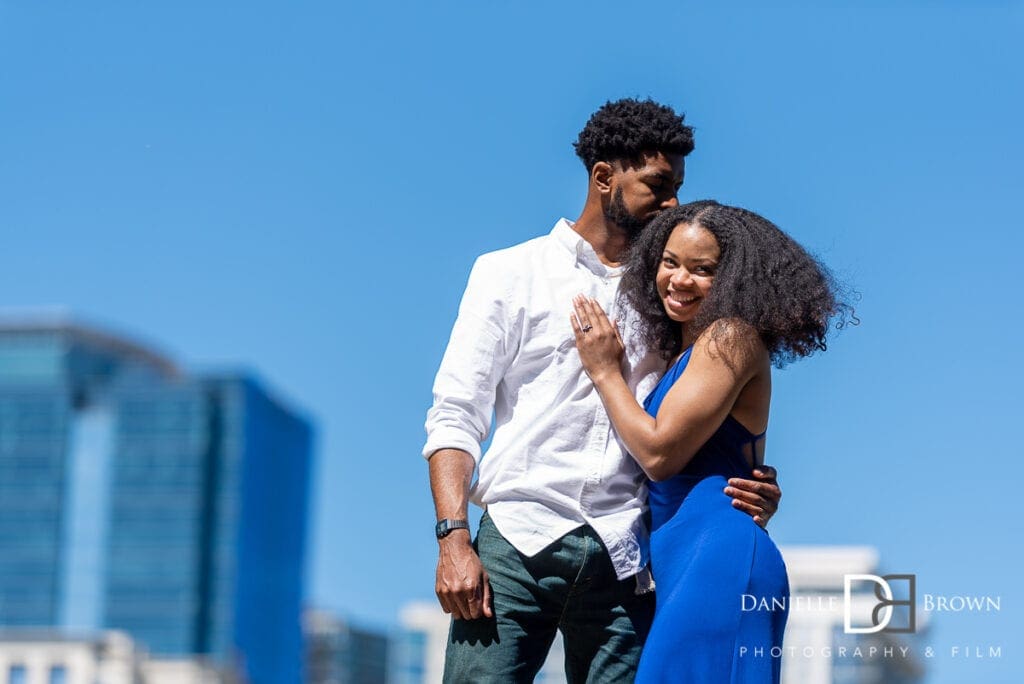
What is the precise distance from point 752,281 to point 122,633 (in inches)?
4722

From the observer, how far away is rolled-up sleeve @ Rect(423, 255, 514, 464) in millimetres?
3877

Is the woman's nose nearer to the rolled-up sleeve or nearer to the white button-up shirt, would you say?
the white button-up shirt

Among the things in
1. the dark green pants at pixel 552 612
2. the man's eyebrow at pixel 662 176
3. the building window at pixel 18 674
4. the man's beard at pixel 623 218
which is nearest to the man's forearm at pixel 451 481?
the dark green pants at pixel 552 612

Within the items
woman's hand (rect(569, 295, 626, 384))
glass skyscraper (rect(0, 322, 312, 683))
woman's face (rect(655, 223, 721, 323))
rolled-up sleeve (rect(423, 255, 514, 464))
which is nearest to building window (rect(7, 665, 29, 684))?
glass skyscraper (rect(0, 322, 312, 683))

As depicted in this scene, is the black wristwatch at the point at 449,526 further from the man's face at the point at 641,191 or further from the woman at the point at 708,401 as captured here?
the man's face at the point at 641,191

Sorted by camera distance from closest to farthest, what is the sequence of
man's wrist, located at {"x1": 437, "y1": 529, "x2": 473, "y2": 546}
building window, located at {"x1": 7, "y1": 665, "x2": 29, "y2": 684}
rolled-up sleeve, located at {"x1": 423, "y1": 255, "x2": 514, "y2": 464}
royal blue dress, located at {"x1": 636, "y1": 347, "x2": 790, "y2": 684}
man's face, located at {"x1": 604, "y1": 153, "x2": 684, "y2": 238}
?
royal blue dress, located at {"x1": 636, "y1": 347, "x2": 790, "y2": 684} → man's wrist, located at {"x1": 437, "y1": 529, "x2": 473, "y2": 546} → rolled-up sleeve, located at {"x1": 423, "y1": 255, "x2": 514, "y2": 464} → man's face, located at {"x1": 604, "y1": 153, "x2": 684, "y2": 238} → building window, located at {"x1": 7, "y1": 665, "x2": 29, "y2": 684}

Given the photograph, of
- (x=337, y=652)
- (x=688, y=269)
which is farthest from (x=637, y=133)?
(x=337, y=652)

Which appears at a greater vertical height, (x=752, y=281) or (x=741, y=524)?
(x=752, y=281)

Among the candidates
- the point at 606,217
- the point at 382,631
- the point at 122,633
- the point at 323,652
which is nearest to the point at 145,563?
the point at 122,633

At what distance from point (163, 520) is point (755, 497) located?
122764 millimetres

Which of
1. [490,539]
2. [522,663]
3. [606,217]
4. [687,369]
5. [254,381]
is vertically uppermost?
[254,381]

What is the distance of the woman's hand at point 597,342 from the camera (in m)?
3.85

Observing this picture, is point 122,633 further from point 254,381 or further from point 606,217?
point 606,217

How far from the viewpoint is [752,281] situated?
3717mm
